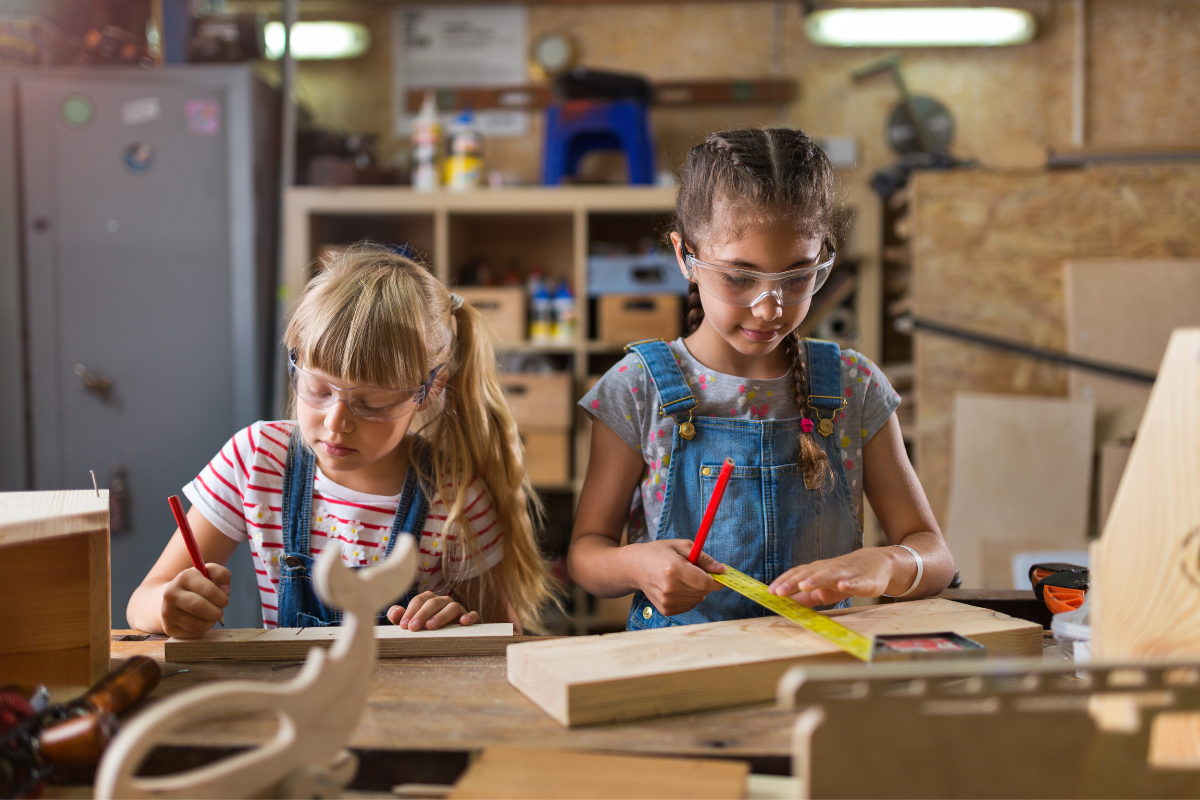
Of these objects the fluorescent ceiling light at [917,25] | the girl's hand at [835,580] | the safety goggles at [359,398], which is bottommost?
the girl's hand at [835,580]

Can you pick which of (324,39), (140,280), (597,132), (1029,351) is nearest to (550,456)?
(597,132)

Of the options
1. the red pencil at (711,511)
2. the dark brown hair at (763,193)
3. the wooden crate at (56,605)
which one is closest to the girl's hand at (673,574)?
the red pencil at (711,511)

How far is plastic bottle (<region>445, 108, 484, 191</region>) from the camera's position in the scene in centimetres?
313

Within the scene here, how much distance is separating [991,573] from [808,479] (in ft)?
6.03

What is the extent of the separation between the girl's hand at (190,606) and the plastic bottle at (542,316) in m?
2.20

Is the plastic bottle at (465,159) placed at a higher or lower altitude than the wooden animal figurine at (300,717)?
higher

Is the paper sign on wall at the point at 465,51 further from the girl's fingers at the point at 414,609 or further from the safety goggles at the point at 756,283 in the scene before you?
the girl's fingers at the point at 414,609

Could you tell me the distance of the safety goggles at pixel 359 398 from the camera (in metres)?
1.20

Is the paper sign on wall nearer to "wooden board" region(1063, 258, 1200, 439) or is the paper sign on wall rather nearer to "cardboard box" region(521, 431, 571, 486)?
"cardboard box" region(521, 431, 571, 486)

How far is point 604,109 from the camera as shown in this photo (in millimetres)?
3154

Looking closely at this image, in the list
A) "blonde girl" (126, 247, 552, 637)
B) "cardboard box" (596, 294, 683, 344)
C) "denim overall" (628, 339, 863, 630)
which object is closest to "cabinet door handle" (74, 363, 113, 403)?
"cardboard box" (596, 294, 683, 344)

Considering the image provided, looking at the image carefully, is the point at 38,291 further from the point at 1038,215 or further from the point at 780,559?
the point at 1038,215

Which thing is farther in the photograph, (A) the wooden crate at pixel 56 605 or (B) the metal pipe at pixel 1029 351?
(B) the metal pipe at pixel 1029 351

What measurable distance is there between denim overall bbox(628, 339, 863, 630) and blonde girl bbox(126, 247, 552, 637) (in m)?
0.28
